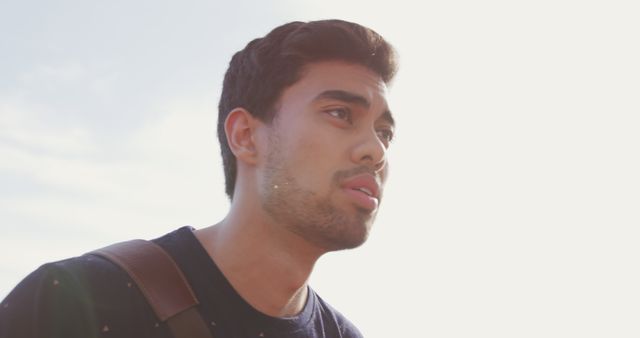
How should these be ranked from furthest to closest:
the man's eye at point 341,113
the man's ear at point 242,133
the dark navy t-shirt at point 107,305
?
the man's ear at point 242,133 < the man's eye at point 341,113 < the dark navy t-shirt at point 107,305

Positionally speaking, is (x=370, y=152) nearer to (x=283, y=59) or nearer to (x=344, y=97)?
(x=344, y=97)

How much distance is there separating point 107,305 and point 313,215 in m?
1.42

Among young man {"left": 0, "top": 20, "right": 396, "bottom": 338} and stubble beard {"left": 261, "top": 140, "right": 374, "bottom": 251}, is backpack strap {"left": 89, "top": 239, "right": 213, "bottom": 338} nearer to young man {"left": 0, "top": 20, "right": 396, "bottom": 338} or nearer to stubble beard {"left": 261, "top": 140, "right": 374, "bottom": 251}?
young man {"left": 0, "top": 20, "right": 396, "bottom": 338}

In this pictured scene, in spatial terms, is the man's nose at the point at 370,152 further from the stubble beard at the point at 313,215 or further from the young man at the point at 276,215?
the stubble beard at the point at 313,215

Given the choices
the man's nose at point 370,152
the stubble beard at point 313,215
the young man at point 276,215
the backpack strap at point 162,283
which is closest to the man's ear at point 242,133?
the young man at point 276,215

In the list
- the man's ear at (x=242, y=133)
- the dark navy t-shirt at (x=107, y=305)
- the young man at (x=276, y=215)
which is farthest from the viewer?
the man's ear at (x=242, y=133)

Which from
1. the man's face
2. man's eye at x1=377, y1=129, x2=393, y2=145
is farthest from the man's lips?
man's eye at x1=377, y1=129, x2=393, y2=145

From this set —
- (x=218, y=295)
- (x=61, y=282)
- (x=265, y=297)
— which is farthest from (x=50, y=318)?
(x=265, y=297)

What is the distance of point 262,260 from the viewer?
476 cm

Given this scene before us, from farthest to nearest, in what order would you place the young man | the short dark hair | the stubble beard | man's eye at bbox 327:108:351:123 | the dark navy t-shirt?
the short dark hair
man's eye at bbox 327:108:351:123
the stubble beard
the young man
the dark navy t-shirt

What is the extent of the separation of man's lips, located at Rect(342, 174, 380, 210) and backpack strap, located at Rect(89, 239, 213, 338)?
121 centimetres

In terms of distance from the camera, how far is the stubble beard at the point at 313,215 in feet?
15.2

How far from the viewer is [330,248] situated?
4.80 meters

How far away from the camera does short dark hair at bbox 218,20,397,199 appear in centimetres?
527
